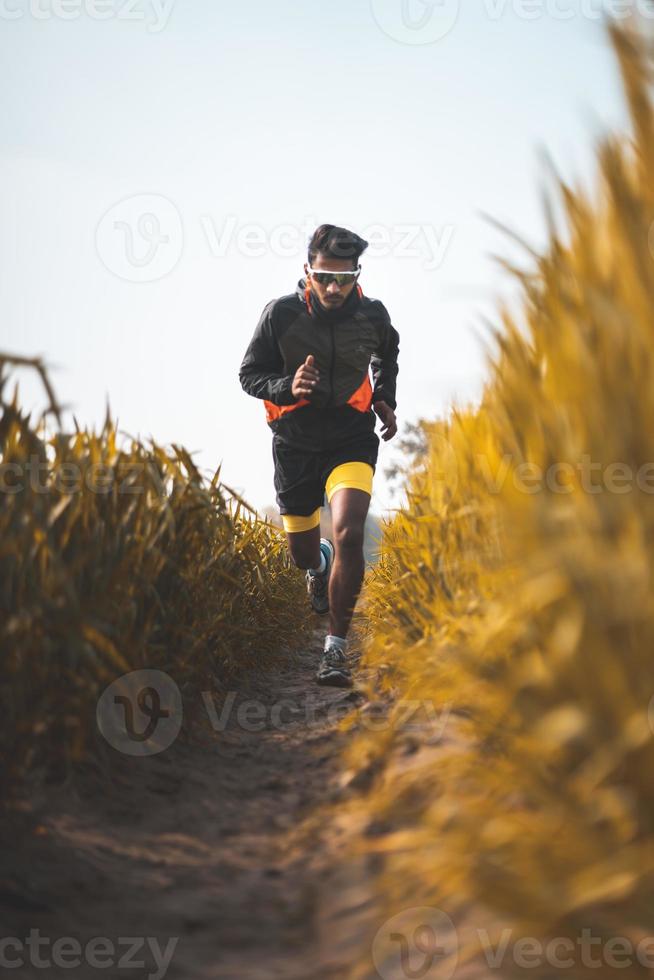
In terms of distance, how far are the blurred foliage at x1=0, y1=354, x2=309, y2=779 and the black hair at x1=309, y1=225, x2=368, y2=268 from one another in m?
1.25

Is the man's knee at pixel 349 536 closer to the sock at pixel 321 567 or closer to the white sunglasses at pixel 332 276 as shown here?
the white sunglasses at pixel 332 276

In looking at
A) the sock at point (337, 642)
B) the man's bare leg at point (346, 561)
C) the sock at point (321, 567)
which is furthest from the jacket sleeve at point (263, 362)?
the sock at point (321, 567)

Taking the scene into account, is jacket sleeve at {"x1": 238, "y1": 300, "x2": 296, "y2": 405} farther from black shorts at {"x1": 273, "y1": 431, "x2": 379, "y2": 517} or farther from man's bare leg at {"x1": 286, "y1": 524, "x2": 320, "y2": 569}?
man's bare leg at {"x1": 286, "y1": 524, "x2": 320, "y2": 569}

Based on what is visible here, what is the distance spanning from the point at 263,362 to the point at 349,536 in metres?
0.88

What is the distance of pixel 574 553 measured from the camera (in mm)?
972

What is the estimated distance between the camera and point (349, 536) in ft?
10.7

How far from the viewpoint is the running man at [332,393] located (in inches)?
130

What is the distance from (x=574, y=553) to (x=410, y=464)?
2.14m

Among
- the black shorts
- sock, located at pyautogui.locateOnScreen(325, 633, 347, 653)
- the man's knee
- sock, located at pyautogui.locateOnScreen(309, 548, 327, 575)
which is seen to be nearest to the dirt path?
sock, located at pyautogui.locateOnScreen(325, 633, 347, 653)

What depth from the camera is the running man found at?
3.29 meters

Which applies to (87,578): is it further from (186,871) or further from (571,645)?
(571,645)

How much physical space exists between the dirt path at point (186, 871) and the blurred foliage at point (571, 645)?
→ 0.46 feet

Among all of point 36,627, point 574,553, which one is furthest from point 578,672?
point 36,627

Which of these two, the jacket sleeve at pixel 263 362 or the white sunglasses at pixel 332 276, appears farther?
the jacket sleeve at pixel 263 362
